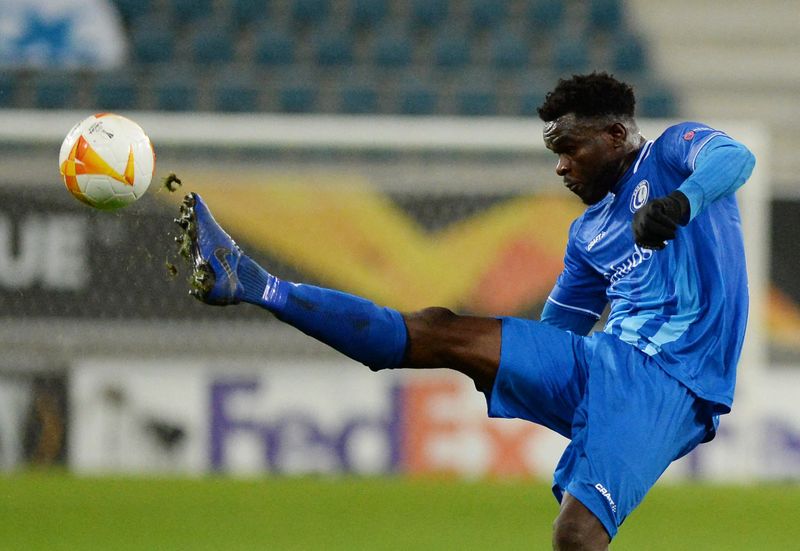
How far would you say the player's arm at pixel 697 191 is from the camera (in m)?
3.54

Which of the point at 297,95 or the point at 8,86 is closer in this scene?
the point at 8,86

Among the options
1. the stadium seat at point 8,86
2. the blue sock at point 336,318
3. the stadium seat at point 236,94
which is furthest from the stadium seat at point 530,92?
the blue sock at point 336,318

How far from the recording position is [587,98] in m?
4.09

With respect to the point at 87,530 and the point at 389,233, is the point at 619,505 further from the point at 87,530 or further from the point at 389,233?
the point at 389,233

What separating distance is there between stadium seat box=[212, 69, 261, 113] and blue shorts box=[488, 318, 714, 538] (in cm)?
734

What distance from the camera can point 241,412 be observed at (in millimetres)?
9250

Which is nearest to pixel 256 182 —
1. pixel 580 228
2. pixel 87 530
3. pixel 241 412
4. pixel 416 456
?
pixel 241 412

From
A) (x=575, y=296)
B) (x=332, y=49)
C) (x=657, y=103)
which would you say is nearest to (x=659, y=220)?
(x=575, y=296)

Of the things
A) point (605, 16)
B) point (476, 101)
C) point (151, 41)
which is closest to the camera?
point (476, 101)

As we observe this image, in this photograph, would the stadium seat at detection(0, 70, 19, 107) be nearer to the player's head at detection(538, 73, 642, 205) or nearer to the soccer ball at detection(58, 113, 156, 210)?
the soccer ball at detection(58, 113, 156, 210)

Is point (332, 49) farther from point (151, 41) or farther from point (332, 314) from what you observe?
point (332, 314)

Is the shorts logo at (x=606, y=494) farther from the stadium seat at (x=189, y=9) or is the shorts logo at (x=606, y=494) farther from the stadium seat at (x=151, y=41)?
the stadium seat at (x=189, y=9)

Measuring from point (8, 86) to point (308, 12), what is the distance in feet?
A: 9.20

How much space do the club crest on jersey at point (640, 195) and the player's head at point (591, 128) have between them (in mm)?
94
